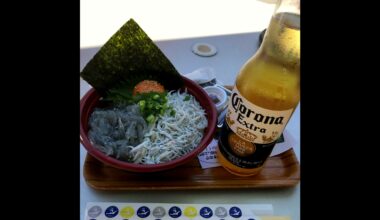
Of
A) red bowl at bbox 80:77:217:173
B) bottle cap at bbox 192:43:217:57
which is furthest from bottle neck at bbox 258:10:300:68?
bottle cap at bbox 192:43:217:57

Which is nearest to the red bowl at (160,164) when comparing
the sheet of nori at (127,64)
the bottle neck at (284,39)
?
the sheet of nori at (127,64)

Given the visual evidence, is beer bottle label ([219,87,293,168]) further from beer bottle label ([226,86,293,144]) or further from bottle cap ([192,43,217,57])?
bottle cap ([192,43,217,57])

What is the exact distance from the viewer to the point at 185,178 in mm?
785

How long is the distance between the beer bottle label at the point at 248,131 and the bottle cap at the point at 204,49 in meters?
0.42

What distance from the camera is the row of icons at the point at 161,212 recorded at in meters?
0.72

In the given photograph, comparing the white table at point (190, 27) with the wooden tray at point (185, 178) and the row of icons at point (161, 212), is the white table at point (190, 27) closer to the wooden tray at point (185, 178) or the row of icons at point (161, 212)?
the wooden tray at point (185, 178)

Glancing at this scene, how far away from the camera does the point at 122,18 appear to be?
49.8 inches

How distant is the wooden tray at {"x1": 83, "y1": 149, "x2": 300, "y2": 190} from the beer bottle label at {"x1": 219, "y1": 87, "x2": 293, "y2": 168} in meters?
0.04

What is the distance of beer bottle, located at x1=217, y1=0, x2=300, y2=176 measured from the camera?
633mm

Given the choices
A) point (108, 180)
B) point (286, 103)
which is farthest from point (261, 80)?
point (108, 180)

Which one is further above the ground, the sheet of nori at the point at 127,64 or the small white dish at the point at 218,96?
the sheet of nori at the point at 127,64

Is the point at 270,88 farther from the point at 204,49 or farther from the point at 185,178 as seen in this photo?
the point at 204,49

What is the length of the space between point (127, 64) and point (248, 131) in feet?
1.13

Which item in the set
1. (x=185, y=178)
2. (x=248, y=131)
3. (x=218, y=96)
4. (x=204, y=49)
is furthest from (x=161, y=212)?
(x=204, y=49)
